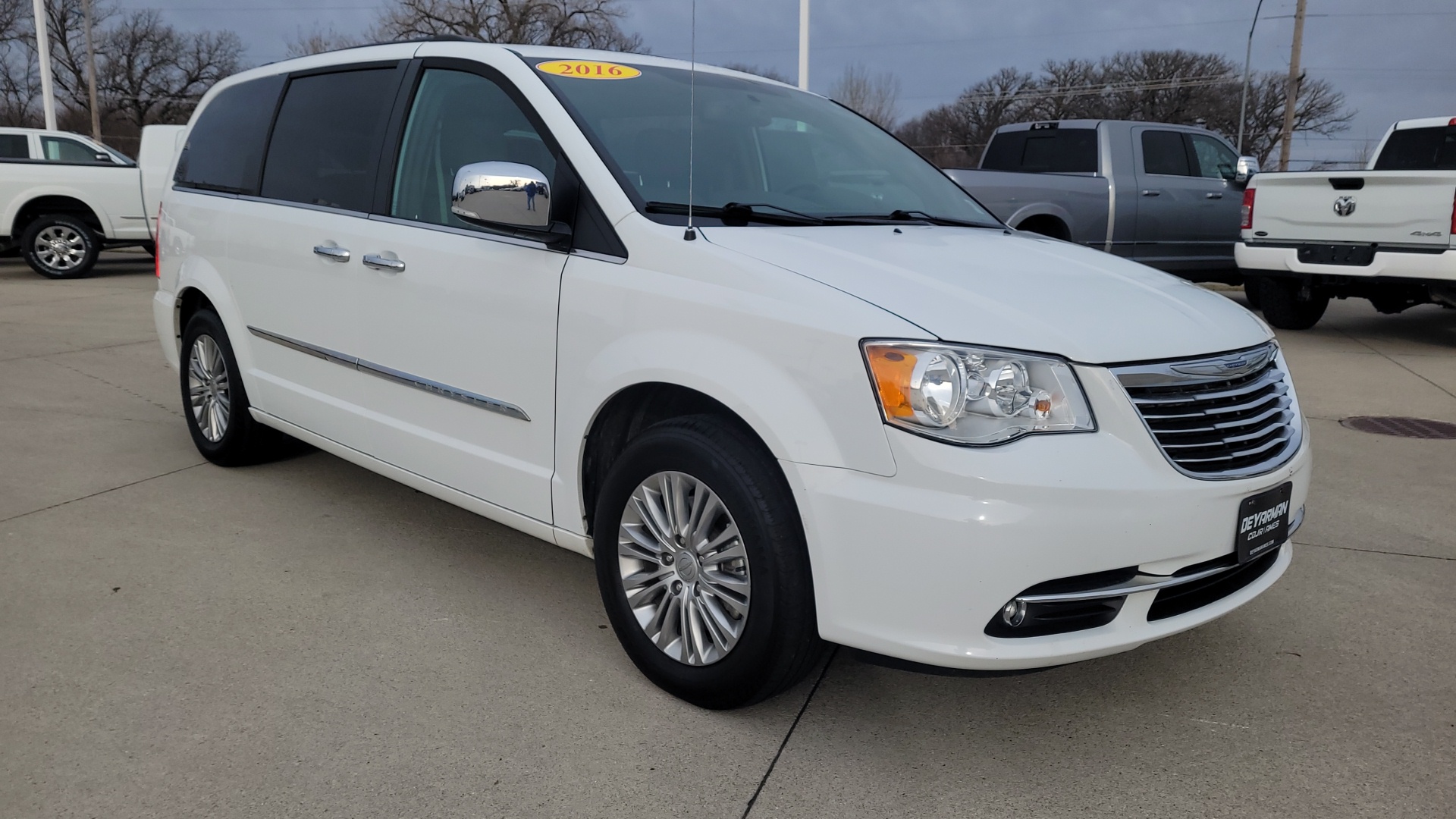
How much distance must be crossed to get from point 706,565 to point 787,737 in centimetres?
49

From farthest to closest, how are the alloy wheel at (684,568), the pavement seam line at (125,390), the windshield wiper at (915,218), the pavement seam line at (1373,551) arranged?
the pavement seam line at (125,390) → the pavement seam line at (1373,551) → the windshield wiper at (915,218) → the alloy wheel at (684,568)

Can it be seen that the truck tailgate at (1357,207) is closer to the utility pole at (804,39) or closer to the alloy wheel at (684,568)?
the utility pole at (804,39)

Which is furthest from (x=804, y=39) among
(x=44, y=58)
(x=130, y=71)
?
(x=130, y=71)

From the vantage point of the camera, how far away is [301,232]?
163 inches

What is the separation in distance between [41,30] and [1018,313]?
2556cm

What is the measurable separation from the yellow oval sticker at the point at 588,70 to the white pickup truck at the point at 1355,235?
7.49 metres

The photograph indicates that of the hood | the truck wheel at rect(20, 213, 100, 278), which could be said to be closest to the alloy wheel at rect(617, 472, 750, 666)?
the hood

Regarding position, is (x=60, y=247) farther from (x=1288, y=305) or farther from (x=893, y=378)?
(x=893, y=378)

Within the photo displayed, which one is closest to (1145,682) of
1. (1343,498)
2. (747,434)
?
(747,434)

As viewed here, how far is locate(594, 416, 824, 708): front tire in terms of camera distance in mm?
2590

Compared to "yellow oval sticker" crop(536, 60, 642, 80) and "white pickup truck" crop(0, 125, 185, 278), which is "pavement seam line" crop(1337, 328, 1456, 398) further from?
"white pickup truck" crop(0, 125, 185, 278)

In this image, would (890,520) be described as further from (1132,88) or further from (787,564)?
(1132,88)

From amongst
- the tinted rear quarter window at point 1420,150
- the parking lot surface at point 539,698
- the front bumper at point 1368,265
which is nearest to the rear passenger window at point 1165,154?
the front bumper at point 1368,265

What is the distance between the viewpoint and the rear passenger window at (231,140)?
469cm
